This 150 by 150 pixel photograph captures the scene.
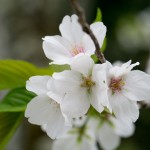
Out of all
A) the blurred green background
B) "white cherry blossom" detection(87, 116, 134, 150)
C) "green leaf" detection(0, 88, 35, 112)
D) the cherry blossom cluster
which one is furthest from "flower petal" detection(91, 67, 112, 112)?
the blurred green background

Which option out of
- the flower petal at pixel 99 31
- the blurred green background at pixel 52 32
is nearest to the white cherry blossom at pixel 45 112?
the flower petal at pixel 99 31

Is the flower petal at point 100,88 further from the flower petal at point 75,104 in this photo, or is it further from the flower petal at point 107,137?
the flower petal at point 107,137

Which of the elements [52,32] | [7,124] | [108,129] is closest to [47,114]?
[7,124]

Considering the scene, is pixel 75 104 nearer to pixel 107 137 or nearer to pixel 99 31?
pixel 99 31

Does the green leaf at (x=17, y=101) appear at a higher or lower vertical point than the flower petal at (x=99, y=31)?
lower

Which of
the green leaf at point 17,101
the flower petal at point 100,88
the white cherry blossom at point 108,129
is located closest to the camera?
the flower petal at point 100,88

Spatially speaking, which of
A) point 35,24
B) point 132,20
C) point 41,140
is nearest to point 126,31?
point 132,20

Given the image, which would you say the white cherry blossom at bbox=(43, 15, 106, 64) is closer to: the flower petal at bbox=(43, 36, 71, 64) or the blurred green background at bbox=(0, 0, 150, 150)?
the flower petal at bbox=(43, 36, 71, 64)
